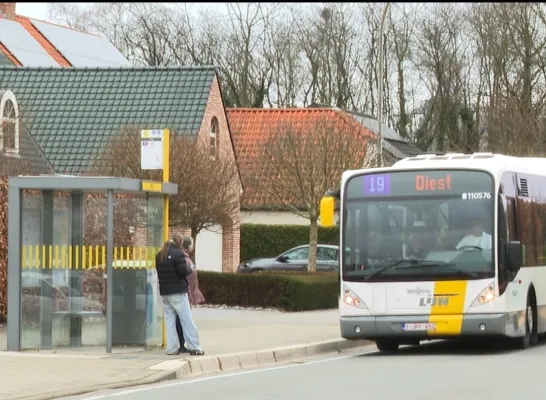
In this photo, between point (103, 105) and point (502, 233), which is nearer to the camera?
point (502, 233)

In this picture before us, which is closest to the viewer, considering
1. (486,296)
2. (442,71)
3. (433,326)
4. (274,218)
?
(486,296)

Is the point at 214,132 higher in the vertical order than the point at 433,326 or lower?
higher

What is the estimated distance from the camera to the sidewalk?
1385cm

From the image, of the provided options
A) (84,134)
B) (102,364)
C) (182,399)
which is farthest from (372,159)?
(182,399)

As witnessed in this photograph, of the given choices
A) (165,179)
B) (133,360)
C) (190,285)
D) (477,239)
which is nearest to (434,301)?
(477,239)

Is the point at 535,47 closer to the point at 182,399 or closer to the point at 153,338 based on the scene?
the point at 153,338

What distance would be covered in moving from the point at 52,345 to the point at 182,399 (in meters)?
5.14

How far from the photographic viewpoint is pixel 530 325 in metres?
20.0

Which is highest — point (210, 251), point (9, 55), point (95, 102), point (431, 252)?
point (9, 55)

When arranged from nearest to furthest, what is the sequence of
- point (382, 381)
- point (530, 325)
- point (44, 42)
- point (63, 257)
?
point (382, 381)
point (63, 257)
point (530, 325)
point (44, 42)

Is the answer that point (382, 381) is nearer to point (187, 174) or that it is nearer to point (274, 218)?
point (187, 174)

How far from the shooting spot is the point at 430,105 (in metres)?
68.6

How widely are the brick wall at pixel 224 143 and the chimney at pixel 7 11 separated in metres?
14.7

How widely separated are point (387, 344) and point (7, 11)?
34213 millimetres
